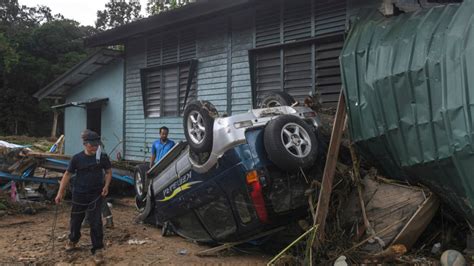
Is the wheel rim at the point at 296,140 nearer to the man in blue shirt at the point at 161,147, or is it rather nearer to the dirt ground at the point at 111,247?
the dirt ground at the point at 111,247

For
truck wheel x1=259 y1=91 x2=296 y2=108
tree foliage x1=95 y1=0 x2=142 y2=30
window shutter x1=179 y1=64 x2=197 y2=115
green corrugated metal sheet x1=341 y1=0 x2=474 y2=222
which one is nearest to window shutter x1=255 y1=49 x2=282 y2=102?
truck wheel x1=259 y1=91 x2=296 y2=108

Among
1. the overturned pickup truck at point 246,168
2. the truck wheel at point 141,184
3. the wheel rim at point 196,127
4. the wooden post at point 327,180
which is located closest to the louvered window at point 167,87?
the truck wheel at point 141,184

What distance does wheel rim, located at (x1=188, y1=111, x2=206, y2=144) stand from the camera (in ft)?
17.2

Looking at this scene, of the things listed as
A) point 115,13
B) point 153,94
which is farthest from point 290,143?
point 115,13

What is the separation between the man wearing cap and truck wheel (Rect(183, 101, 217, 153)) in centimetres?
121

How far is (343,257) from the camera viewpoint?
13.6 ft

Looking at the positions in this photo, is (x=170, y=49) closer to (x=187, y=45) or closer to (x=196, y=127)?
(x=187, y=45)

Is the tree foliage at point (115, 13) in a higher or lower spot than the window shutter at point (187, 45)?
higher

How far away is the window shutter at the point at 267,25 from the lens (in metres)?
7.77

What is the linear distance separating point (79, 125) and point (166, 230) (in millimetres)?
8303

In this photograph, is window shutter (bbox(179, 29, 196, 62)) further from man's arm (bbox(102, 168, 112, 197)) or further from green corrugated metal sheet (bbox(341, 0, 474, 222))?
green corrugated metal sheet (bbox(341, 0, 474, 222))

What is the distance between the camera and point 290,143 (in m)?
4.61

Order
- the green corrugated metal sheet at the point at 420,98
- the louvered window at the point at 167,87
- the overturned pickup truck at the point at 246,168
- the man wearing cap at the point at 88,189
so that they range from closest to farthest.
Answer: the green corrugated metal sheet at the point at 420,98, the overturned pickup truck at the point at 246,168, the man wearing cap at the point at 88,189, the louvered window at the point at 167,87

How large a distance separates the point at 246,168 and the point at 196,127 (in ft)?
3.44
